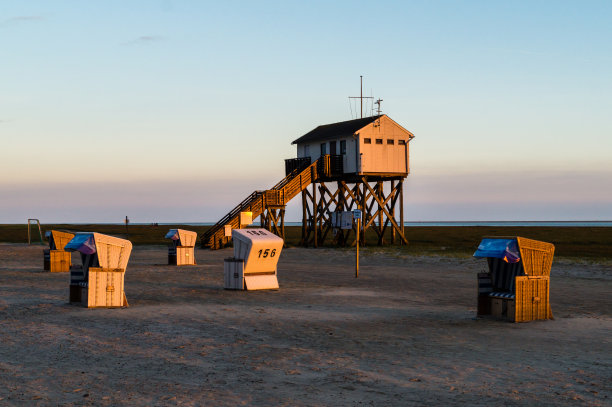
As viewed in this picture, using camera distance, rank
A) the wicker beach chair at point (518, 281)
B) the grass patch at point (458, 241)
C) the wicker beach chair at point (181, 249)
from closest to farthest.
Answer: the wicker beach chair at point (518, 281)
the wicker beach chair at point (181, 249)
the grass patch at point (458, 241)

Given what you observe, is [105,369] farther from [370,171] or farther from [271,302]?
[370,171]

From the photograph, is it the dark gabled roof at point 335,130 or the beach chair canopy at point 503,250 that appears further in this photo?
the dark gabled roof at point 335,130

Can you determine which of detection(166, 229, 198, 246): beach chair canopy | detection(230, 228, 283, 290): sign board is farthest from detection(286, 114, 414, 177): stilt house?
detection(230, 228, 283, 290): sign board

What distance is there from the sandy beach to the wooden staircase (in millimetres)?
23787

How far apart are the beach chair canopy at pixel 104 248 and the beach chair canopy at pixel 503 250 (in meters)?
8.82

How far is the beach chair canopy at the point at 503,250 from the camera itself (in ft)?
47.4

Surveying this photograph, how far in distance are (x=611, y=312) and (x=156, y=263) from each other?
24.0 meters

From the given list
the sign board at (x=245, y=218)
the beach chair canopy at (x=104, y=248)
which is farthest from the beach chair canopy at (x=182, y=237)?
the beach chair canopy at (x=104, y=248)

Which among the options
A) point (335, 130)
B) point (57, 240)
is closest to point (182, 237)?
point (57, 240)

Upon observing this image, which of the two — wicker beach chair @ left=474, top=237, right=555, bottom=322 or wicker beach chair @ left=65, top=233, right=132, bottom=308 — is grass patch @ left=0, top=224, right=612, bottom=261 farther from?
wicker beach chair @ left=65, top=233, right=132, bottom=308

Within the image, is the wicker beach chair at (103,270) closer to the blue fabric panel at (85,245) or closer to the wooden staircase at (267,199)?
the blue fabric panel at (85,245)

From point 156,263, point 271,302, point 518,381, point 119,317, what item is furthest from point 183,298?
point 156,263

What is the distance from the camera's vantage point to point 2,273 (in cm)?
2900

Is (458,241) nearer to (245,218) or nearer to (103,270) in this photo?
(245,218)
